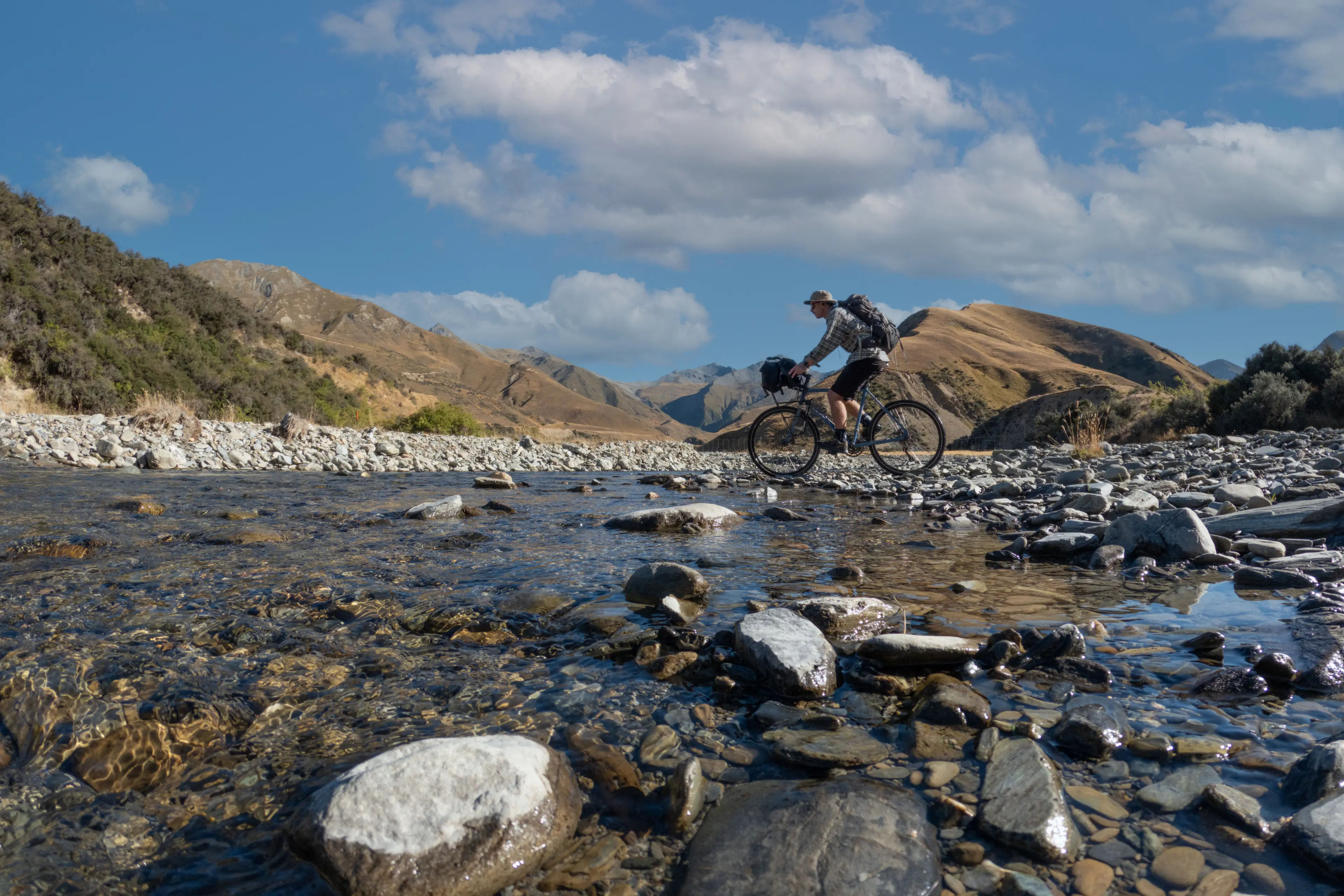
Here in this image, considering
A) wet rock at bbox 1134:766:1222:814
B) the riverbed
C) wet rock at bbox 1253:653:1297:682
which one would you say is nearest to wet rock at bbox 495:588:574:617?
the riverbed

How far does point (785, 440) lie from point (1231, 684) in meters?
7.08

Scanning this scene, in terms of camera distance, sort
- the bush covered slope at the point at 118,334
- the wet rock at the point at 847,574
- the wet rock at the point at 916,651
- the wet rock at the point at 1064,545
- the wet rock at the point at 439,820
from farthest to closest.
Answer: the bush covered slope at the point at 118,334 < the wet rock at the point at 1064,545 < the wet rock at the point at 847,574 < the wet rock at the point at 916,651 < the wet rock at the point at 439,820

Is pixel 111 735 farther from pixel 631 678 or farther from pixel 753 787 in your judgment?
pixel 753 787

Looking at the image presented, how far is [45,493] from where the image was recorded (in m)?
8.57

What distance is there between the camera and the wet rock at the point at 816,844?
5.92ft

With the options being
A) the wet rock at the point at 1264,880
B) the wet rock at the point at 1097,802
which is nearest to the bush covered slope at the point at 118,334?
the wet rock at the point at 1097,802

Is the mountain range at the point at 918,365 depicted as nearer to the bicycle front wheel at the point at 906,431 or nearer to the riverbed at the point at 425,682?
the bicycle front wheel at the point at 906,431

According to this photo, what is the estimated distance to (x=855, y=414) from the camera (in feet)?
30.5

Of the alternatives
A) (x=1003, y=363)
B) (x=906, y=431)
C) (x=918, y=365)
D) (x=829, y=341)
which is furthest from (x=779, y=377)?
(x=1003, y=363)

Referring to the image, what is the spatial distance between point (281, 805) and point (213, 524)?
5.87 metres

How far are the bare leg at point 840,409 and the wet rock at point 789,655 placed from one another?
596 centimetres

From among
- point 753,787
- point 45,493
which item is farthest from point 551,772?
point 45,493

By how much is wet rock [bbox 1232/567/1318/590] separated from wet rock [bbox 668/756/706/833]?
423cm

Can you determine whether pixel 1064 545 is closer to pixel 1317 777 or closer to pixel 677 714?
pixel 1317 777
